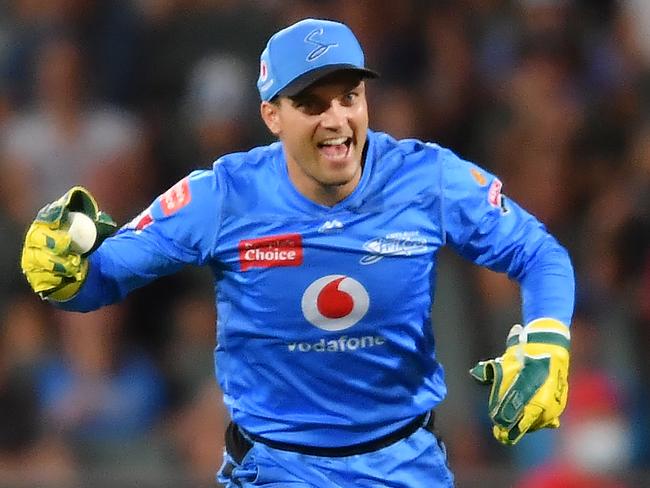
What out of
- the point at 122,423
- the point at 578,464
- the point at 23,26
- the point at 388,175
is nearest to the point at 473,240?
the point at 388,175

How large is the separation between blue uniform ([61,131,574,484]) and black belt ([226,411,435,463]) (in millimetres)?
22

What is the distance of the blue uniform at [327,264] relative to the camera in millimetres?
4004

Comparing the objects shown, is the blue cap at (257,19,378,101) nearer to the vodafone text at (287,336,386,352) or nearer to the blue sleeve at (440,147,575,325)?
the blue sleeve at (440,147,575,325)

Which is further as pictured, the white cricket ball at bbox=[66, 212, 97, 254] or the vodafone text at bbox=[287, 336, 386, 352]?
the vodafone text at bbox=[287, 336, 386, 352]

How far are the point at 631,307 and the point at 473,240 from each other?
2391 millimetres

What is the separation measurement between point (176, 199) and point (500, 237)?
0.86m

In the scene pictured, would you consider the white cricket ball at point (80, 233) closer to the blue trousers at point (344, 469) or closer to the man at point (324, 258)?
the man at point (324, 258)

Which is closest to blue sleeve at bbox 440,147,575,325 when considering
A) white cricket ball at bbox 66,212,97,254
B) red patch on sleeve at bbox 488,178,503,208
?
red patch on sleeve at bbox 488,178,503,208

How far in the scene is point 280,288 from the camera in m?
4.03

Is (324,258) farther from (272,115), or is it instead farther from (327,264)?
(272,115)

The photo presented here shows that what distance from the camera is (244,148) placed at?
283 inches

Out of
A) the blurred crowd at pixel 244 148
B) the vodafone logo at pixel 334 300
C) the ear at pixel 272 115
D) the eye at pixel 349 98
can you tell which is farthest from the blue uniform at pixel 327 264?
the blurred crowd at pixel 244 148

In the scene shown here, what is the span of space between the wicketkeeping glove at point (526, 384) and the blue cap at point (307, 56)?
829 millimetres

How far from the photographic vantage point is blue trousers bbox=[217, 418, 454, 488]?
405 centimetres
